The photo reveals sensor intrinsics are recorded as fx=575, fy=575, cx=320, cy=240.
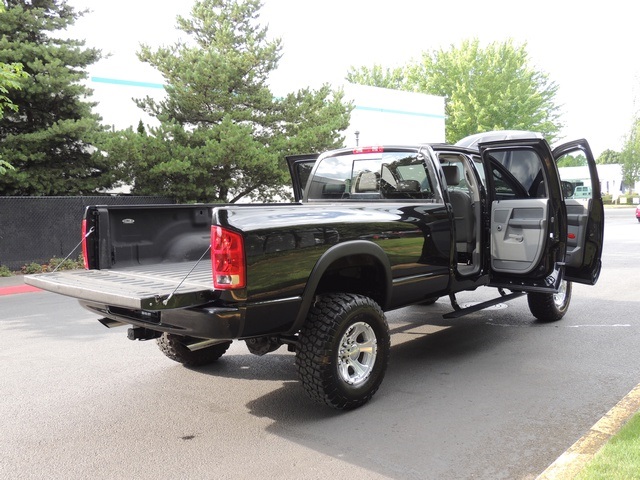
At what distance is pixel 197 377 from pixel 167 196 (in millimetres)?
11492

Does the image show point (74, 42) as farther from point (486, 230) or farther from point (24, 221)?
point (486, 230)

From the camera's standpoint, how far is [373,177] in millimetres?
5820

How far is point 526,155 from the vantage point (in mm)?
6344

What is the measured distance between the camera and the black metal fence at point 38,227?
44.5 ft

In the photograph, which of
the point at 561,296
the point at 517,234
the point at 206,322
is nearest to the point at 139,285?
the point at 206,322

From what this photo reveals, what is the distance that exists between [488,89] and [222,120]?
35.3 m

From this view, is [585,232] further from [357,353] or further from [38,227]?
[38,227]

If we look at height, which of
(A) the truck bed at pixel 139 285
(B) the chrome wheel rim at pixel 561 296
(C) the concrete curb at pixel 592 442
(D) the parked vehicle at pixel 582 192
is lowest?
(C) the concrete curb at pixel 592 442

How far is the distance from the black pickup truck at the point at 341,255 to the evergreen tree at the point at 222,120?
8809 millimetres

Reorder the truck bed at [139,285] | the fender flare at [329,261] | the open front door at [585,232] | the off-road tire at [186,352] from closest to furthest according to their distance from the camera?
the truck bed at [139,285]
the fender flare at [329,261]
the off-road tire at [186,352]
the open front door at [585,232]

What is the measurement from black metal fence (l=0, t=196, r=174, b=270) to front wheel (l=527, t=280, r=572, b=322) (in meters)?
9.61

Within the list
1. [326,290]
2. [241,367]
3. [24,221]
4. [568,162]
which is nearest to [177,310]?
[326,290]

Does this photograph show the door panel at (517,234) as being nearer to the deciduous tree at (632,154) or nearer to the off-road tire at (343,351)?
the off-road tire at (343,351)

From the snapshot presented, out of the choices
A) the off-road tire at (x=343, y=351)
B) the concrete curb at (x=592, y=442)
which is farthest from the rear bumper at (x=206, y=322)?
the concrete curb at (x=592, y=442)
